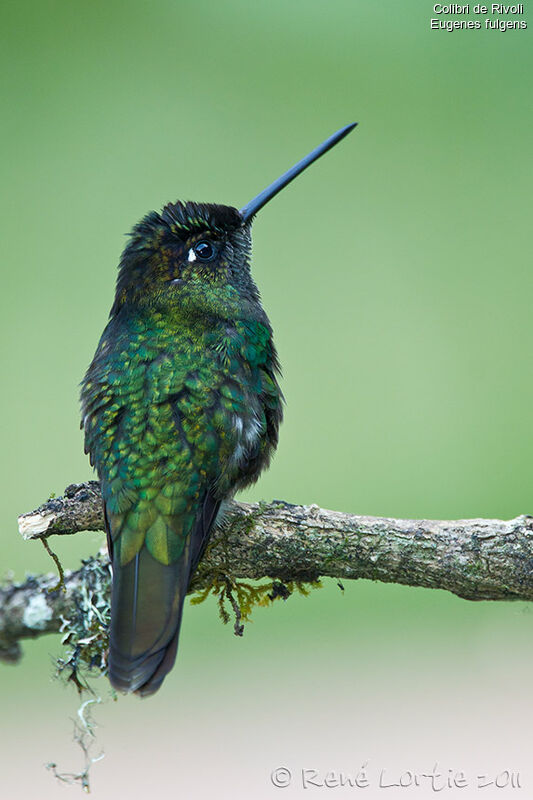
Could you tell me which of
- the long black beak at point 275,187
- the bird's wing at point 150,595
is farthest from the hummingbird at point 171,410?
the long black beak at point 275,187

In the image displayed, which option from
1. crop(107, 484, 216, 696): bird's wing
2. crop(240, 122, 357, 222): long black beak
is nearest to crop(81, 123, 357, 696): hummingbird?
crop(107, 484, 216, 696): bird's wing

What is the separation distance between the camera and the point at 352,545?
3.29 meters

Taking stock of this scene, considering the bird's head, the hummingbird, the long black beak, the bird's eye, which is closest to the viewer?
the hummingbird

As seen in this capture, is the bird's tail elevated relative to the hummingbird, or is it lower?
lower

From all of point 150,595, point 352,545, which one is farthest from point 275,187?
point 150,595

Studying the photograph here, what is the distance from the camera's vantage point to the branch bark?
127 inches

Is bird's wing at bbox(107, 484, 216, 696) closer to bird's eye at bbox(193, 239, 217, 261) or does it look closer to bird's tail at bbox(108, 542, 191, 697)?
bird's tail at bbox(108, 542, 191, 697)

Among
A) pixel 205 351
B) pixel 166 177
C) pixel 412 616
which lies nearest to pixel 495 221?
pixel 166 177

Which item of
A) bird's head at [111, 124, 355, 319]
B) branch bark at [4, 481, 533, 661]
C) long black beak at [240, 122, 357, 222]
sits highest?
long black beak at [240, 122, 357, 222]

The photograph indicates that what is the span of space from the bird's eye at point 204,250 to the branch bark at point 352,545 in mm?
1149

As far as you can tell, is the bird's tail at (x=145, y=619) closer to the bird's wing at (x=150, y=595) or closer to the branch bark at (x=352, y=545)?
the bird's wing at (x=150, y=595)

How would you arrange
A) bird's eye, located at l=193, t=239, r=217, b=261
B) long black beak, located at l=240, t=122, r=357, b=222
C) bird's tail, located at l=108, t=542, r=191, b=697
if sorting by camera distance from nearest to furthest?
1. bird's tail, located at l=108, t=542, r=191, b=697
2. bird's eye, located at l=193, t=239, r=217, b=261
3. long black beak, located at l=240, t=122, r=357, b=222

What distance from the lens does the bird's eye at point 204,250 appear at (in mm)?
3998

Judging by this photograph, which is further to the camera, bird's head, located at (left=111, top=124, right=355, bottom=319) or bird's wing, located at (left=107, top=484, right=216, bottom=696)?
bird's head, located at (left=111, top=124, right=355, bottom=319)
